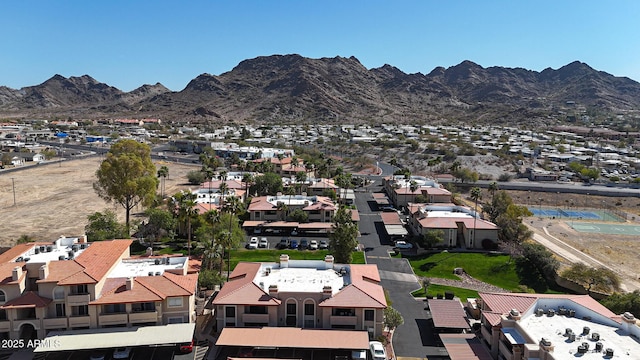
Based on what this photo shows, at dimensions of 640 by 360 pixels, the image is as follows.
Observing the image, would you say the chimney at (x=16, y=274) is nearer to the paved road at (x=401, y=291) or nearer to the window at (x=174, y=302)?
the window at (x=174, y=302)

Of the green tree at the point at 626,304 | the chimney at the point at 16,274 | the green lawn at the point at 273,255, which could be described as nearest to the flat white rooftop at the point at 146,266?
the chimney at the point at 16,274

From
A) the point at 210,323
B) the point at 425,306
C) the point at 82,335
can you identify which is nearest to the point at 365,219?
the point at 425,306

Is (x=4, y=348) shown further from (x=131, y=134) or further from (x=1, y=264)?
(x=131, y=134)

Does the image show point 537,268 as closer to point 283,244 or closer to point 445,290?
point 445,290

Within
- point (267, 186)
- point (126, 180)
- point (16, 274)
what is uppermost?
point (126, 180)

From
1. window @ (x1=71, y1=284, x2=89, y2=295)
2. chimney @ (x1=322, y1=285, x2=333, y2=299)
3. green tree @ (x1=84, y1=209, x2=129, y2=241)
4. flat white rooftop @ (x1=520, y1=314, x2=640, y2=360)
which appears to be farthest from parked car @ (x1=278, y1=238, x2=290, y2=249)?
flat white rooftop @ (x1=520, y1=314, x2=640, y2=360)

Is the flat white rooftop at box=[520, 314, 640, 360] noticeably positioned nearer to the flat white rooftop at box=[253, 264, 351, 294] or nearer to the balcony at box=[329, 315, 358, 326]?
the balcony at box=[329, 315, 358, 326]

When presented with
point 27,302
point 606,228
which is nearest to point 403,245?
point 27,302
